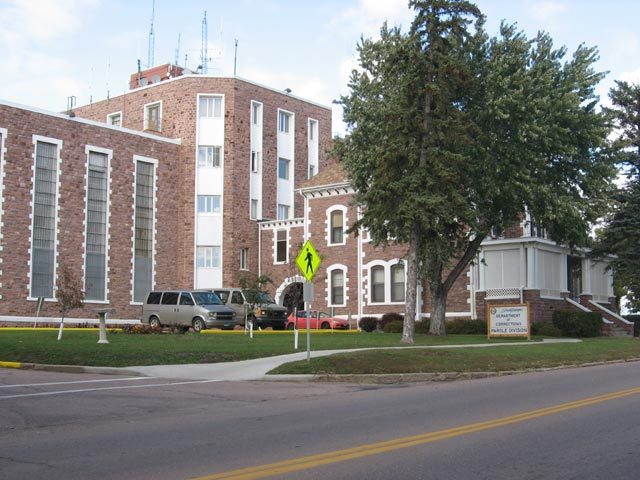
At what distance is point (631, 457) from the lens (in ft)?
25.8

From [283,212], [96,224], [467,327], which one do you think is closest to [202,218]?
[283,212]

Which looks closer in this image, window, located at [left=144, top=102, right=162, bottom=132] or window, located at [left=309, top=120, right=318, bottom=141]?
window, located at [left=144, top=102, right=162, bottom=132]

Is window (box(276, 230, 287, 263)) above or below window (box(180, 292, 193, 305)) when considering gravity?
above

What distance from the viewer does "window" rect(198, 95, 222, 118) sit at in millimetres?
52094

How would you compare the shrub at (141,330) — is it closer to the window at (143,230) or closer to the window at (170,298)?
the window at (170,298)

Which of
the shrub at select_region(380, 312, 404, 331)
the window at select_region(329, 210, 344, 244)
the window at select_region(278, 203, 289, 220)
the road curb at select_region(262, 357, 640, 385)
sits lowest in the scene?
the road curb at select_region(262, 357, 640, 385)

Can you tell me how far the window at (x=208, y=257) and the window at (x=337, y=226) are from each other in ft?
25.9

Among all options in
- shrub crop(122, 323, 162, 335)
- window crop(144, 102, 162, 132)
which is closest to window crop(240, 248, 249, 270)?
window crop(144, 102, 162, 132)

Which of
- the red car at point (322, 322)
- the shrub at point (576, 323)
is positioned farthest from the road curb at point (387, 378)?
the red car at point (322, 322)

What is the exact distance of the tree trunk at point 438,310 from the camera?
113 ft

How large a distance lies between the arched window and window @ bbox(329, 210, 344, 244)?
10.2 ft

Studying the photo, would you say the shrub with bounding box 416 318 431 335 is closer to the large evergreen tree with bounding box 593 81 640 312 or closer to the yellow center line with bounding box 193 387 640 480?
the large evergreen tree with bounding box 593 81 640 312

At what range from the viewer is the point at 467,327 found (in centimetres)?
3981

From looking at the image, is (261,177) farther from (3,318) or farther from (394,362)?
(394,362)
